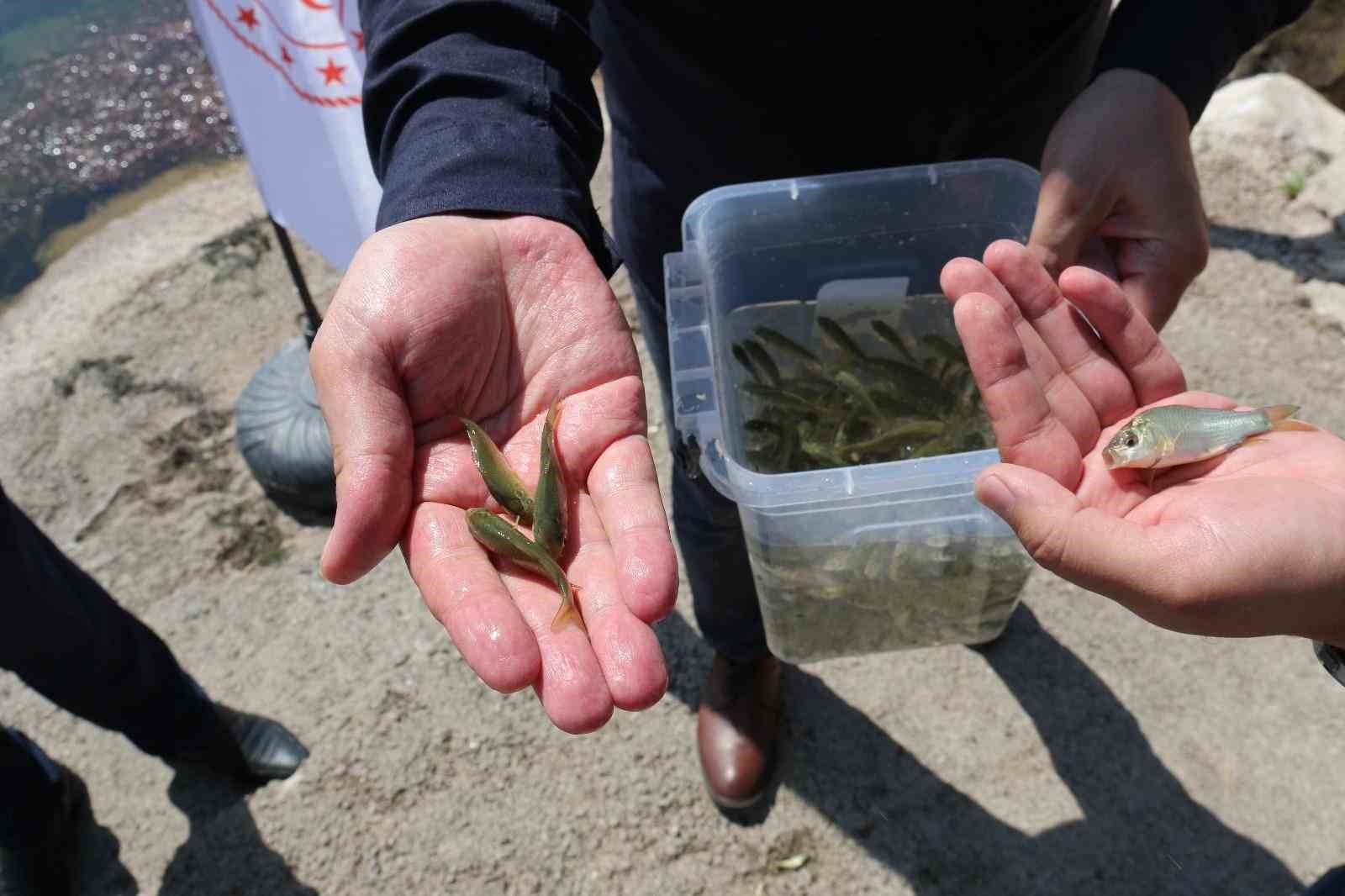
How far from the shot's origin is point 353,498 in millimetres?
1634

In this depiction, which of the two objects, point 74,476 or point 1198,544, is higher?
point 1198,544

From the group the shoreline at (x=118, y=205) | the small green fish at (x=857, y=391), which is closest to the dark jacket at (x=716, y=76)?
the small green fish at (x=857, y=391)

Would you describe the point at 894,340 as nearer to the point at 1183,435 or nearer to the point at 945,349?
the point at 945,349

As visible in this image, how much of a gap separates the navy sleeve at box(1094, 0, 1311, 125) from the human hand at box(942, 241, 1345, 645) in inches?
20.1

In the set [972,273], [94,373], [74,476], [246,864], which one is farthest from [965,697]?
[94,373]

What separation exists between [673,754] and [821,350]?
57.0 inches

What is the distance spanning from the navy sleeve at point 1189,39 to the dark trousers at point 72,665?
2987 millimetres

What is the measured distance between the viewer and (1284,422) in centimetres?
180

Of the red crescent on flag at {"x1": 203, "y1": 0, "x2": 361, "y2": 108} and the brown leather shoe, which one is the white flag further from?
the brown leather shoe

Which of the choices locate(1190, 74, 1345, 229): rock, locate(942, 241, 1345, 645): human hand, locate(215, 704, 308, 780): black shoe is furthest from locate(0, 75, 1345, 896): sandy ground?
locate(942, 241, 1345, 645): human hand

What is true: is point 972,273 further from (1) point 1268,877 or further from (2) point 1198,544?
(1) point 1268,877

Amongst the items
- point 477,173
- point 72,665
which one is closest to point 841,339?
point 477,173

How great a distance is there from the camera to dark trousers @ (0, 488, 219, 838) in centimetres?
246

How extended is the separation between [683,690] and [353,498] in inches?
74.0
